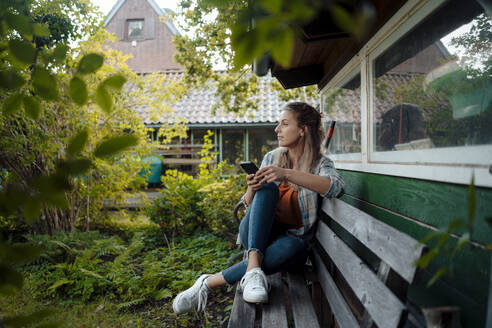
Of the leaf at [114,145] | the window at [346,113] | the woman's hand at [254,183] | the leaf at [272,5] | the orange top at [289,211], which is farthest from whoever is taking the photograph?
the window at [346,113]

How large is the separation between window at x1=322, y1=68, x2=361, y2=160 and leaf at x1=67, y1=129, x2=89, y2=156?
232cm

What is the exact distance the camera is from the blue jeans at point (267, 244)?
2023mm

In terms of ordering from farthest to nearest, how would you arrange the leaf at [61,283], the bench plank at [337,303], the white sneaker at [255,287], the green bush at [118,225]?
the green bush at [118,225], the leaf at [61,283], the white sneaker at [255,287], the bench plank at [337,303]

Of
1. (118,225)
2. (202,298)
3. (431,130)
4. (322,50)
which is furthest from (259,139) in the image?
(431,130)

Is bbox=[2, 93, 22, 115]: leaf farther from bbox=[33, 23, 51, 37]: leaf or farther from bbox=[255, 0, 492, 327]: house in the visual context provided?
bbox=[255, 0, 492, 327]: house

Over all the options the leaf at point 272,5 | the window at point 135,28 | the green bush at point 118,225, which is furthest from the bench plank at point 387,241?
the window at point 135,28

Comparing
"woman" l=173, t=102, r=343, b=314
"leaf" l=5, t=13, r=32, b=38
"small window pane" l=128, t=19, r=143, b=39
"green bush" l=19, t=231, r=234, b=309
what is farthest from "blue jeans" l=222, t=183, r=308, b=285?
"small window pane" l=128, t=19, r=143, b=39

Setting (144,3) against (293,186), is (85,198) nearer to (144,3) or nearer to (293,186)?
(293,186)

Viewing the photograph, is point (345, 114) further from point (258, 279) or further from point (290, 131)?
point (258, 279)

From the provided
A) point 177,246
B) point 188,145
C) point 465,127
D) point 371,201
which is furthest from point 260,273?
point 188,145

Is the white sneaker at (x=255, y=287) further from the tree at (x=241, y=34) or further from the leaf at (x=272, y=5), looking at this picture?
the leaf at (x=272, y=5)

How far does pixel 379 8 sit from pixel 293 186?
1.29m

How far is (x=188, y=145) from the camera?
10.4 metres

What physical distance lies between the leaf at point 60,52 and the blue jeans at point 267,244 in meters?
1.59
